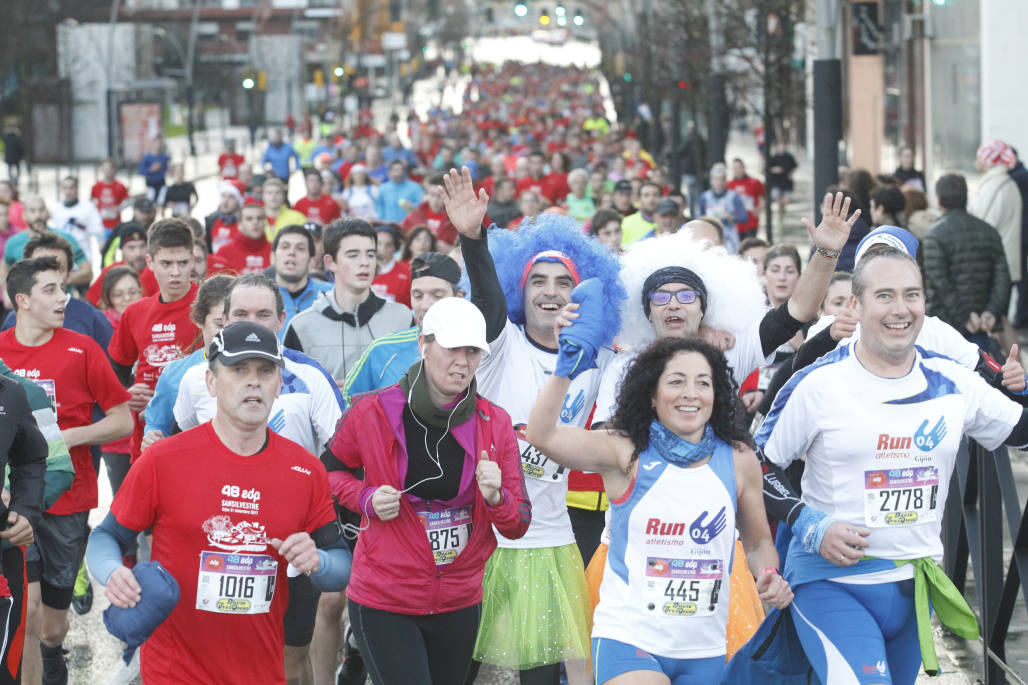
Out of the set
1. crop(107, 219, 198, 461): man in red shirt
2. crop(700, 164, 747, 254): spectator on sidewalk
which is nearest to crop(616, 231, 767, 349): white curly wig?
crop(107, 219, 198, 461): man in red shirt

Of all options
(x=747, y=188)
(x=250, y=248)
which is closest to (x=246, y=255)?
(x=250, y=248)

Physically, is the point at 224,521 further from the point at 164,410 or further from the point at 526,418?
the point at 164,410

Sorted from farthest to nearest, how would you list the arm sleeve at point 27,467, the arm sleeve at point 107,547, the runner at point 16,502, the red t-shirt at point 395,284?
the red t-shirt at point 395,284 < the arm sleeve at point 27,467 < the runner at point 16,502 < the arm sleeve at point 107,547

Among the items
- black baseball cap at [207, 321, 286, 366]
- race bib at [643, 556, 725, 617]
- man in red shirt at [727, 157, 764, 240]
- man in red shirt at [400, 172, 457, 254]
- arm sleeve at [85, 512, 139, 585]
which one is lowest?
race bib at [643, 556, 725, 617]

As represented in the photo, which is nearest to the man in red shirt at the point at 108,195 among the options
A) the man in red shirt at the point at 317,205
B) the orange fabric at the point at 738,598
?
the man in red shirt at the point at 317,205

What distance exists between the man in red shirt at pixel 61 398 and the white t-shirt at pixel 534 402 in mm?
2032

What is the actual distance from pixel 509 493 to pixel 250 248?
7786 millimetres

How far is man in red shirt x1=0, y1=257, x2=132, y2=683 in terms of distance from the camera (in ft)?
23.4

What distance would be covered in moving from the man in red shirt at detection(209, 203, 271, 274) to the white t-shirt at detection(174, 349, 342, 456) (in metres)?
5.89

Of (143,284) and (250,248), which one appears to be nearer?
(143,284)

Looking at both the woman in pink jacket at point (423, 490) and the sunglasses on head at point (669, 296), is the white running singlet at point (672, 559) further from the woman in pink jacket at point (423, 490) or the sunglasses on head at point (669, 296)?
the sunglasses on head at point (669, 296)

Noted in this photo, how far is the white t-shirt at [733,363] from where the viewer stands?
5.68 m

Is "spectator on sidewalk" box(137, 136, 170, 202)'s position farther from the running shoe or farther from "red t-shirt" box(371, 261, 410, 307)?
the running shoe

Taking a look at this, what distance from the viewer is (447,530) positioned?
539cm
